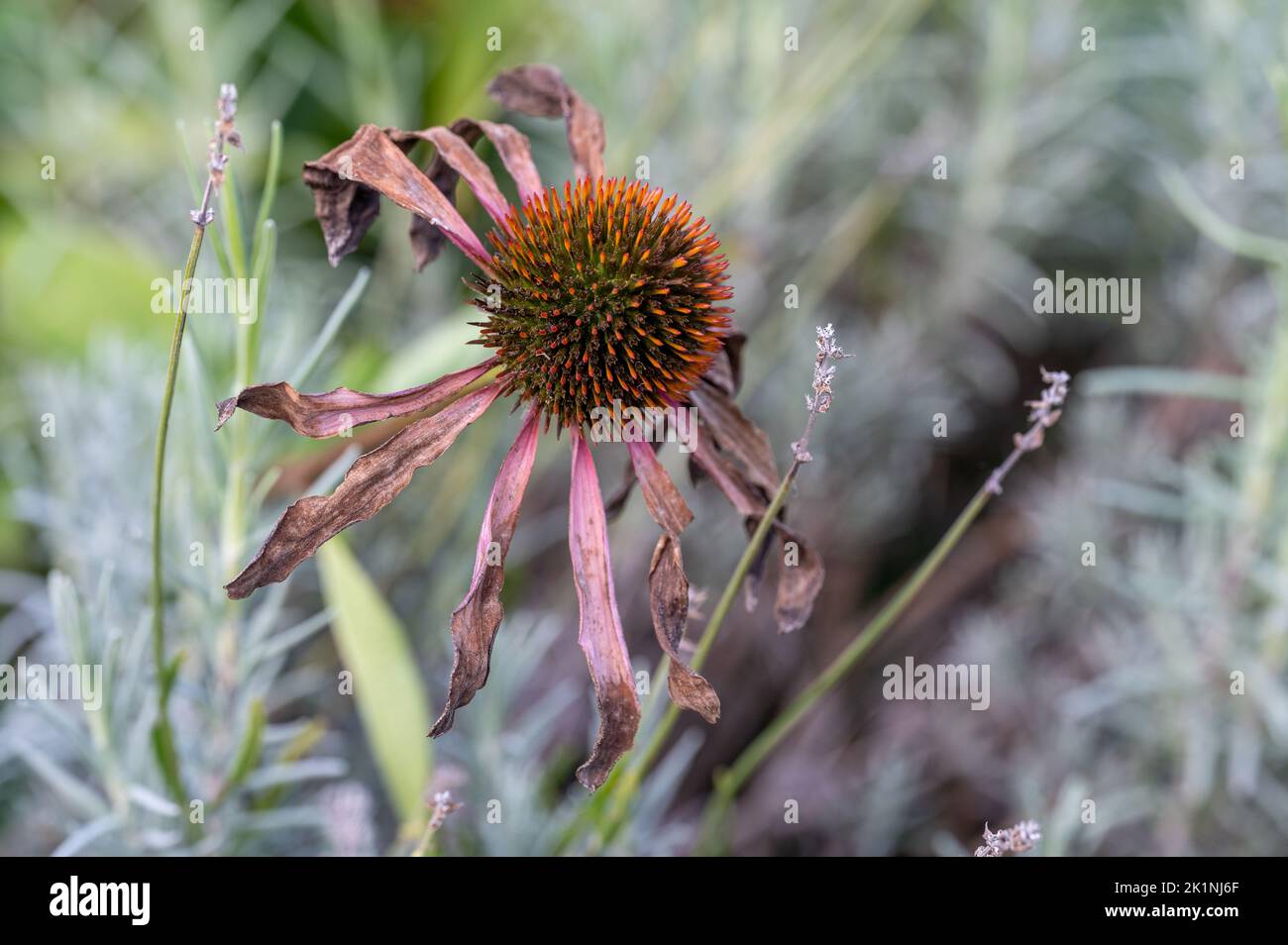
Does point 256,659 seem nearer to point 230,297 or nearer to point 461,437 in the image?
point 230,297

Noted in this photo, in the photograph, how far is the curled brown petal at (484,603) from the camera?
2.31 feet

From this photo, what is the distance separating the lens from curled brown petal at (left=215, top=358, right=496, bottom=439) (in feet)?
2.26

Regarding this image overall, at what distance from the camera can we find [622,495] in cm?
93

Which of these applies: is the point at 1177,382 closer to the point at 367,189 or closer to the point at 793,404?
the point at 793,404

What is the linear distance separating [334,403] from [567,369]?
183 mm

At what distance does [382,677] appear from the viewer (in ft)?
3.16

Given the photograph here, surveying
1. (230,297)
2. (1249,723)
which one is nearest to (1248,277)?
(1249,723)

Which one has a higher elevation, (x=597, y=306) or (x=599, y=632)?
(x=597, y=306)

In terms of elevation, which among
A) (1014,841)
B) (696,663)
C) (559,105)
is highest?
(559,105)

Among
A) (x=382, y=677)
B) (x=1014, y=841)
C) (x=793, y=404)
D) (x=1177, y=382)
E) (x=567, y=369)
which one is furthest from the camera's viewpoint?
(x=793, y=404)

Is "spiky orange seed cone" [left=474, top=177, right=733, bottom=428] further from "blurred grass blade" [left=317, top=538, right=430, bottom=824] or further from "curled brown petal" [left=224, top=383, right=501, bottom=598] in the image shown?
"blurred grass blade" [left=317, top=538, right=430, bottom=824]

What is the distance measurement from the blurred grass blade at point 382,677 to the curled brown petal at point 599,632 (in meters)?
0.22

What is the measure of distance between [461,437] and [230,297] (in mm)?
670

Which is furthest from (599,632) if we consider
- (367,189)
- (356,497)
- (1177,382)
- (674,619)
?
(1177,382)
